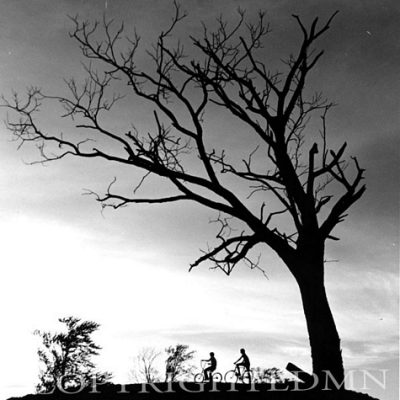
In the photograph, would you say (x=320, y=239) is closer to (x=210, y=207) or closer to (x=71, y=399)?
(x=210, y=207)

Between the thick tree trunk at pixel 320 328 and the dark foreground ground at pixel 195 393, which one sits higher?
the thick tree trunk at pixel 320 328

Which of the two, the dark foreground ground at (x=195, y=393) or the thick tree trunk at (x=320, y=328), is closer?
the thick tree trunk at (x=320, y=328)

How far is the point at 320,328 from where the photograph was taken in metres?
9.90

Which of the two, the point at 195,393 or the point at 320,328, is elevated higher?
the point at 320,328

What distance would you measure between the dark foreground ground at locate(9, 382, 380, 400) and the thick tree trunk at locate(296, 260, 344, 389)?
16.2 inches

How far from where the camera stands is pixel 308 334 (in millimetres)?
10117

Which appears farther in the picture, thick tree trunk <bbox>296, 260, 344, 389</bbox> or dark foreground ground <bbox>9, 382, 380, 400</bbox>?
dark foreground ground <bbox>9, 382, 380, 400</bbox>

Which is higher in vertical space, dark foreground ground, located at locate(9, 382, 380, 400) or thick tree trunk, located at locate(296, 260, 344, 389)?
thick tree trunk, located at locate(296, 260, 344, 389)

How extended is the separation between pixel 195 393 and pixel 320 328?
322cm

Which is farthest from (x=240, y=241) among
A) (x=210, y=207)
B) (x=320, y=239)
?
(x=320, y=239)

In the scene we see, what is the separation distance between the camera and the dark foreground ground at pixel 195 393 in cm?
1030

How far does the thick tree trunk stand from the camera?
9742 mm

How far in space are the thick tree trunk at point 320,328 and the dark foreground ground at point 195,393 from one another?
1.35 ft

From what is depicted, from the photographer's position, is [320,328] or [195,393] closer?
[320,328]
